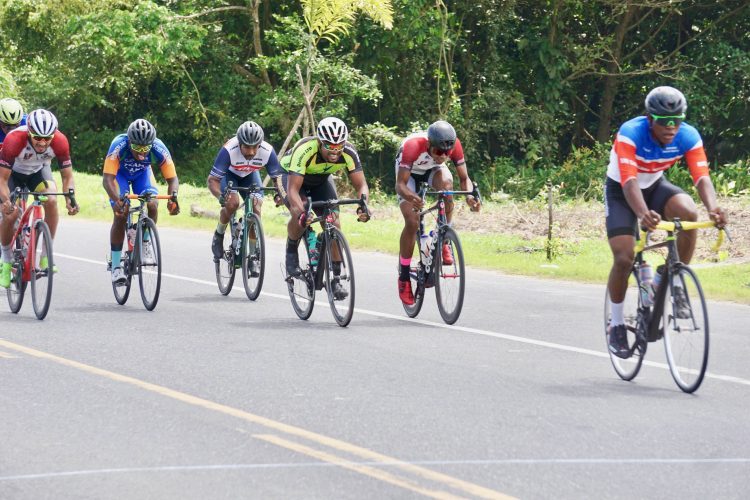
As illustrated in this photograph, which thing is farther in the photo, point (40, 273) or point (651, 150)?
point (40, 273)

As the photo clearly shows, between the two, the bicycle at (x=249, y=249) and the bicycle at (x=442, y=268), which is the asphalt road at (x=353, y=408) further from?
the bicycle at (x=249, y=249)

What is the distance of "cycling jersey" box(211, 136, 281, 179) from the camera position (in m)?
14.4

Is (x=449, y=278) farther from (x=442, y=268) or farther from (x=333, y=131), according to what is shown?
(x=333, y=131)

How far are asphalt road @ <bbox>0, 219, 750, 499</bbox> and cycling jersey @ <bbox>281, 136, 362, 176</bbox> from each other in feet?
4.69

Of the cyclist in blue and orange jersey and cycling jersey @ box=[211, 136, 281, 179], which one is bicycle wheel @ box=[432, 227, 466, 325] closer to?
cycling jersey @ box=[211, 136, 281, 179]

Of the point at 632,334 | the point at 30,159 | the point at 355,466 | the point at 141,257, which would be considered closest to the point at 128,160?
the point at 30,159

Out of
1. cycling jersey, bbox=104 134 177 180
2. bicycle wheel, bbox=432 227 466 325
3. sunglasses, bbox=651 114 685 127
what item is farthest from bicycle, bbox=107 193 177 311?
sunglasses, bbox=651 114 685 127

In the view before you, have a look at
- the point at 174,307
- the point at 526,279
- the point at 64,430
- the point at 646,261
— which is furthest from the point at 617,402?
the point at 526,279

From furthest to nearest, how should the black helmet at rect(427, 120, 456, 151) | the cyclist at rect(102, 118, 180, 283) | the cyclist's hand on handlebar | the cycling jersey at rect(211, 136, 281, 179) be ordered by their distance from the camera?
the cycling jersey at rect(211, 136, 281, 179), the cyclist at rect(102, 118, 180, 283), the black helmet at rect(427, 120, 456, 151), the cyclist's hand on handlebar

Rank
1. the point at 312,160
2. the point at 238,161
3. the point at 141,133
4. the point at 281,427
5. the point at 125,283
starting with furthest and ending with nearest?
the point at 238,161
the point at 125,283
the point at 141,133
the point at 312,160
the point at 281,427

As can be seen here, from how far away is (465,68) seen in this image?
35.5m

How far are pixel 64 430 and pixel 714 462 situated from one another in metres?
3.65

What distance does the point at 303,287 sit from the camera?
1271 cm

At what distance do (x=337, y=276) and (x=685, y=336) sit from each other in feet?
13.1
